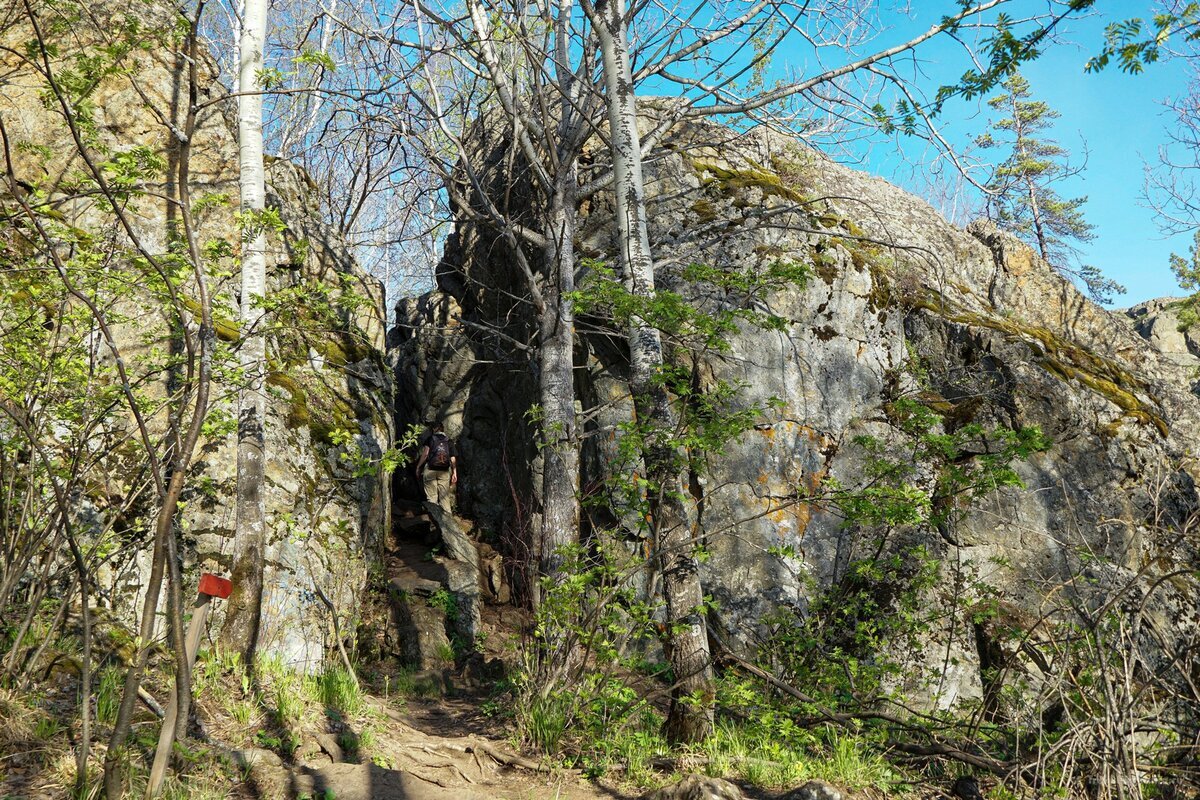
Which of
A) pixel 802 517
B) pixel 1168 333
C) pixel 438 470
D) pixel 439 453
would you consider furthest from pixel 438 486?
pixel 1168 333

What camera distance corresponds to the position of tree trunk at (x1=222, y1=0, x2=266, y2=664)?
639 centimetres

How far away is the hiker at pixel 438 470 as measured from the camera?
11.0m

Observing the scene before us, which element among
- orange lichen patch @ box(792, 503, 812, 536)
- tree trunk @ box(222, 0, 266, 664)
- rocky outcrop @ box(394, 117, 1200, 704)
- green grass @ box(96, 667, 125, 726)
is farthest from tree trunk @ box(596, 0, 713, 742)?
green grass @ box(96, 667, 125, 726)

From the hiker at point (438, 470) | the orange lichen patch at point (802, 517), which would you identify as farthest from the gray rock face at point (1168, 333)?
the hiker at point (438, 470)

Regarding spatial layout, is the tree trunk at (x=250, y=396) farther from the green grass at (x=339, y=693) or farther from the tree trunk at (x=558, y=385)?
the tree trunk at (x=558, y=385)

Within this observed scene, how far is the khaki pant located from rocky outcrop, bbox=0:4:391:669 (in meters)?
1.17

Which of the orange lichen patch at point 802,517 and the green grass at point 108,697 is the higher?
the orange lichen patch at point 802,517

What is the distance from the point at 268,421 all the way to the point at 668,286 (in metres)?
4.84

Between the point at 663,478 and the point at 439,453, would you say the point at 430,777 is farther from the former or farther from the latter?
the point at 439,453

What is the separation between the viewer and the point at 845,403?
826 centimetres

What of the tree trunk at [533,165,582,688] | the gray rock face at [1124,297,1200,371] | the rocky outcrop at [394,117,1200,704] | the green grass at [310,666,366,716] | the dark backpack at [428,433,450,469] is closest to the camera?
the green grass at [310,666,366,716]

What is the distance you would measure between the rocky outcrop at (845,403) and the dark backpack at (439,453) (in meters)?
0.67

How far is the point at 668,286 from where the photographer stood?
8.80m

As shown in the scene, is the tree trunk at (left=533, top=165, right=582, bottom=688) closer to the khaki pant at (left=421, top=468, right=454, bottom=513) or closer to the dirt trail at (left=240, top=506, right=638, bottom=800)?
the dirt trail at (left=240, top=506, right=638, bottom=800)
